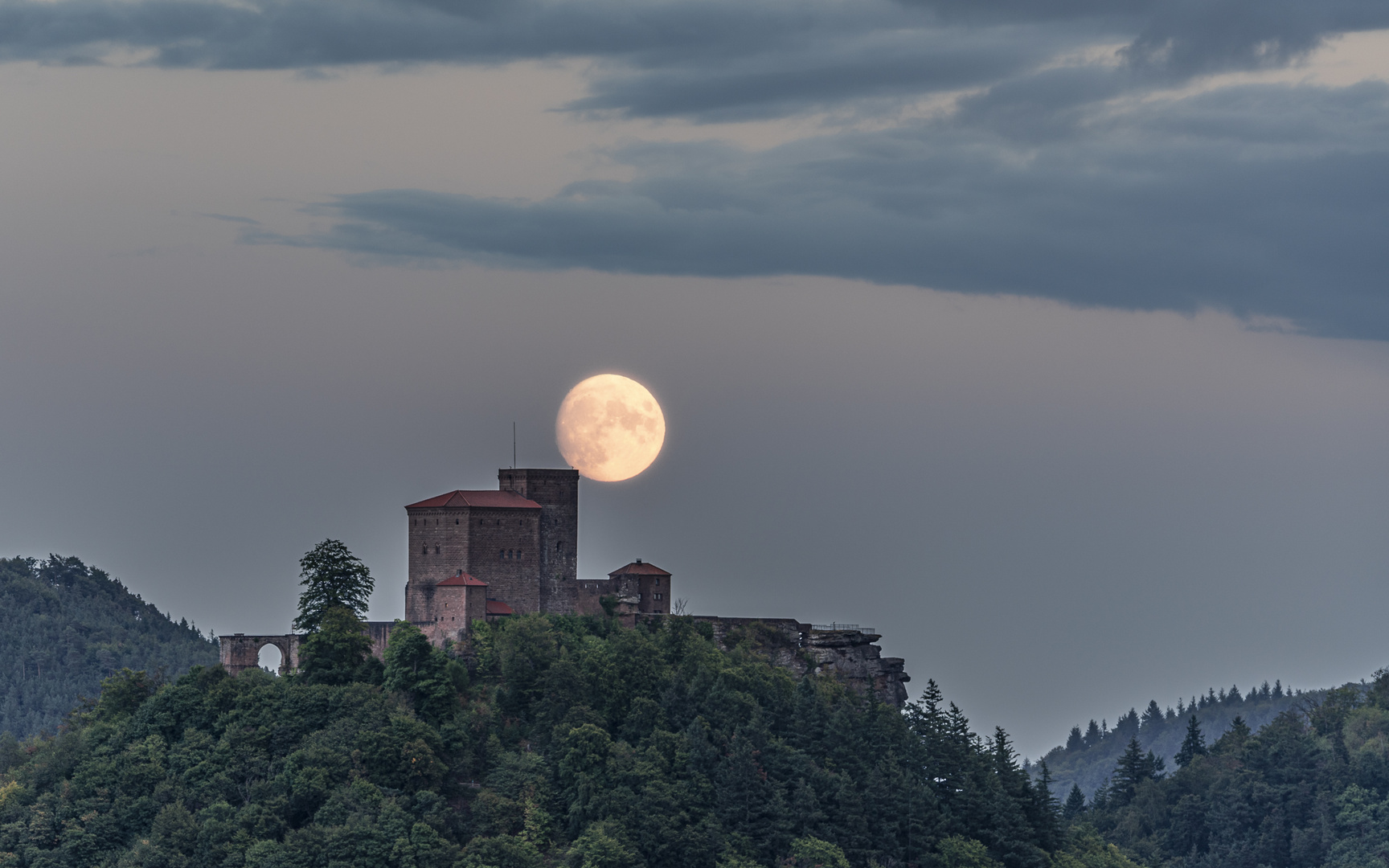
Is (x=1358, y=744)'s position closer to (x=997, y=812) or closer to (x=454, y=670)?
(x=997, y=812)

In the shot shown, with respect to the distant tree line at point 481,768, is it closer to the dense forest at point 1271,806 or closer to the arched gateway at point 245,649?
the arched gateway at point 245,649

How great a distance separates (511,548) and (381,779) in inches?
619

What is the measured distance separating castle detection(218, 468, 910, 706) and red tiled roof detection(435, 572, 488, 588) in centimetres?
6

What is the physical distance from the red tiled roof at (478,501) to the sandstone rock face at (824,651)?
1552cm

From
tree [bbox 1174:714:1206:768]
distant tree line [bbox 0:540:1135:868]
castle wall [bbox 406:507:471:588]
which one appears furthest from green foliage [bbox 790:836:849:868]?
tree [bbox 1174:714:1206:768]

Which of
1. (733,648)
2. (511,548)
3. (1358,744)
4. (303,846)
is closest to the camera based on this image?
(303,846)

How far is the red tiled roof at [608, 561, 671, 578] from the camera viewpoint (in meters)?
102

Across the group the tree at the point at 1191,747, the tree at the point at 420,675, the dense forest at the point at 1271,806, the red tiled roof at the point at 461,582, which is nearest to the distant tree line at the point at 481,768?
the tree at the point at 420,675

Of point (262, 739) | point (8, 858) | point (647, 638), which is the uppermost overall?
point (647, 638)

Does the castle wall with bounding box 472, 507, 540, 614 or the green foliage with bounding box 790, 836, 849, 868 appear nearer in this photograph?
the green foliage with bounding box 790, 836, 849, 868

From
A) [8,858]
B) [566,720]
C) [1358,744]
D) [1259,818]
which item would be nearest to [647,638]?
[566,720]

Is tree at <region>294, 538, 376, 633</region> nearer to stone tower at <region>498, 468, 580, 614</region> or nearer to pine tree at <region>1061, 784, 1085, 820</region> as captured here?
stone tower at <region>498, 468, 580, 614</region>

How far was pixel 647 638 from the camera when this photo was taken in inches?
3841

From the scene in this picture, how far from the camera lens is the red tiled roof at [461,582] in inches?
3661
